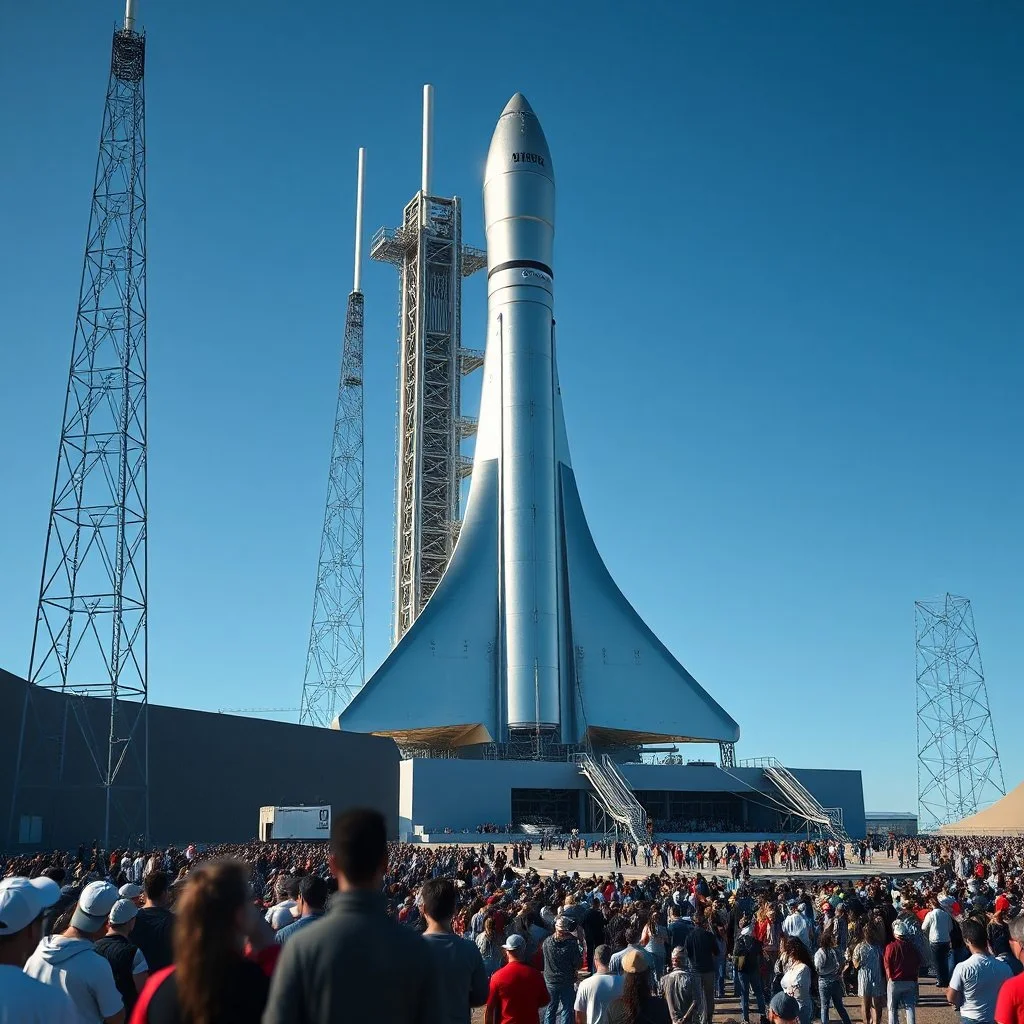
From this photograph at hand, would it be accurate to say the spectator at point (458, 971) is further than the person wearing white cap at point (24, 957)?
Yes

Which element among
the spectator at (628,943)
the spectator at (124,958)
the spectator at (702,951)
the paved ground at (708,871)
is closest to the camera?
the spectator at (124,958)

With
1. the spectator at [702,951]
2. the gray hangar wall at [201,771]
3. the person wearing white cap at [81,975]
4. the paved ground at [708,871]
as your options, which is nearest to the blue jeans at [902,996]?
the spectator at [702,951]

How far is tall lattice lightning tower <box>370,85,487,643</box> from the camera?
2108 inches

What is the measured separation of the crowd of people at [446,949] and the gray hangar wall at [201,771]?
12.9 m

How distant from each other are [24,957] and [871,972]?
309 inches

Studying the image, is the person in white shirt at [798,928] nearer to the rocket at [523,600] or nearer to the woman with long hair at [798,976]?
the woman with long hair at [798,976]

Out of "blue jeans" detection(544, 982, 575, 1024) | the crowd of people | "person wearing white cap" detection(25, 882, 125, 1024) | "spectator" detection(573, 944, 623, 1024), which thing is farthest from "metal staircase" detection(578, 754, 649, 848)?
"person wearing white cap" detection(25, 882, 125, 1024)

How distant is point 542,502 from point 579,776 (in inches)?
414

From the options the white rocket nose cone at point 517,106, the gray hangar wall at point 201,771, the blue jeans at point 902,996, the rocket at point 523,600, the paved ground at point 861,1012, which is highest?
the white rocket nose cone at point 517,106

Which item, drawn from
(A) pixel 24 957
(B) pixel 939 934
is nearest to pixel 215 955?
(A) pixel 24 957

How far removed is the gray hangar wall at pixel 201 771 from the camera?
27672mm

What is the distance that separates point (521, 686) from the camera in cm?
4334

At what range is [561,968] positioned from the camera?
8008mm

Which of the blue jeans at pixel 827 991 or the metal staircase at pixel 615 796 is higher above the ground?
the metal staircase at pixel 615 796
